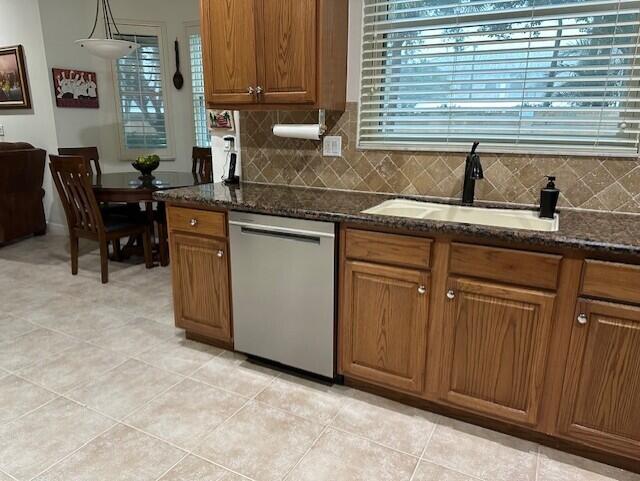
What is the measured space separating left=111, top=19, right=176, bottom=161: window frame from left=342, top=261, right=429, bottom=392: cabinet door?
168 inches

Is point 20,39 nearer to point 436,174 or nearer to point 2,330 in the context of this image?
point 2,330

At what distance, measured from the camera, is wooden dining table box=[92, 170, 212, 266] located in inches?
138

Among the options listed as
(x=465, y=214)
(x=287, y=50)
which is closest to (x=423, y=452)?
(x=465, y=214)

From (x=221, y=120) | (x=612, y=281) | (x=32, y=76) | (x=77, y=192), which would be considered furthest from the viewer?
(x=32, y=76)

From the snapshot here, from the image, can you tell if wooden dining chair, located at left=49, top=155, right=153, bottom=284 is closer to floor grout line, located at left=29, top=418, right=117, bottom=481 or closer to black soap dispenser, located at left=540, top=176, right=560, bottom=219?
floor grout line, located at left=29, top=418, right=117, bottom=481

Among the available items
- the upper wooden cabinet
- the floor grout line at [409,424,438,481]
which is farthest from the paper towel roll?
the floor grout line at [409,424,438,481]

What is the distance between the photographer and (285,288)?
2.13 meters

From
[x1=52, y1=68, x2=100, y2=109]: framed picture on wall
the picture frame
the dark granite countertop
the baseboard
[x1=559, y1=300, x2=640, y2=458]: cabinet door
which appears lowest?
the baseboard

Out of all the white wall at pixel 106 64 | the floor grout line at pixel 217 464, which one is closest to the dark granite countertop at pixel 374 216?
the floor grout line at pixel 217 464

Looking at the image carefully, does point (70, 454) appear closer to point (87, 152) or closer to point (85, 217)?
point (85, 217)

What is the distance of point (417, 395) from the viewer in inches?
77.9

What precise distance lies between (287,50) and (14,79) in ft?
13.7

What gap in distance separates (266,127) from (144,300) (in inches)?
62.7

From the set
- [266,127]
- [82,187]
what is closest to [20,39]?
[82,187]
